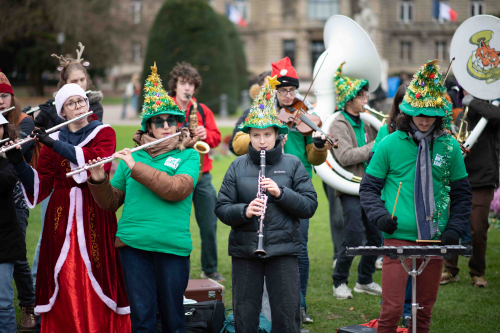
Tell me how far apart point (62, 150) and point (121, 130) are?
14860mm

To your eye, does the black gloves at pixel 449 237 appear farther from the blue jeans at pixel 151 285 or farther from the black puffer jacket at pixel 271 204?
the blue jeans at pixel 151 285

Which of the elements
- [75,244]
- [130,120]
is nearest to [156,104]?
[75,244]

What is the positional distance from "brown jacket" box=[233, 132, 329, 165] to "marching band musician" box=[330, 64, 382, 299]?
60cm

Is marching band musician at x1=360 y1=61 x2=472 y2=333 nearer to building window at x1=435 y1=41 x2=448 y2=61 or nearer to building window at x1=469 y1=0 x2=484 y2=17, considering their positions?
building window at x1=435 y1=41 x2=448 y2=61

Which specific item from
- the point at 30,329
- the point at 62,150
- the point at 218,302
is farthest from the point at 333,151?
the point at 30,329

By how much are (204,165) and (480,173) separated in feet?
9.39

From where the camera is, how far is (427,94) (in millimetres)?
3703

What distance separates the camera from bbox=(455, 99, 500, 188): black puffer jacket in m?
5.61

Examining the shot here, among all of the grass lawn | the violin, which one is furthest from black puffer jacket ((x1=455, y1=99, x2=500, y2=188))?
the violin

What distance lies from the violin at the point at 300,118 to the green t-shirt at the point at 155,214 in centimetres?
120

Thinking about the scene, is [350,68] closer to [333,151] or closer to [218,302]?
[333,151]

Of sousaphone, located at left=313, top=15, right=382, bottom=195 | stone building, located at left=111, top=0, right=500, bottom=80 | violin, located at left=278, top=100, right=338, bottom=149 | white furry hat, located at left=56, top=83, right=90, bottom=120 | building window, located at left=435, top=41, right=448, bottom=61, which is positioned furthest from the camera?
building window, located at left=435, top=41, right=448, bottom=61

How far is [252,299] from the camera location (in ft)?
12.3

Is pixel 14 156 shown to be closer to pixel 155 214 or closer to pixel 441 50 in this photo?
pixel 155 214
